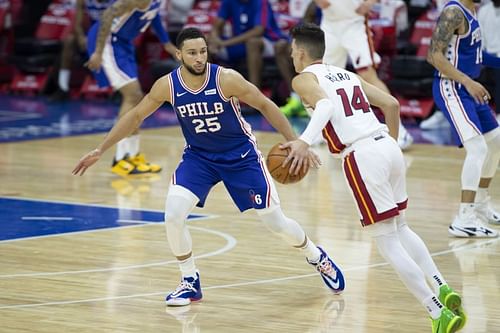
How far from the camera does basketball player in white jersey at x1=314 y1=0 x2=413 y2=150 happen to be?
42.7 feet

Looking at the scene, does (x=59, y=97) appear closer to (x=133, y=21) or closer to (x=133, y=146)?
(x=133, y=146)

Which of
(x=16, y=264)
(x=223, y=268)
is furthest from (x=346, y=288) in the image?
(x=16, y=264)

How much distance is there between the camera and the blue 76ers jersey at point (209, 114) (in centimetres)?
697

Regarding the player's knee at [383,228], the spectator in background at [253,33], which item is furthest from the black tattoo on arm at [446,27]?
the spectator in background at [253,33]

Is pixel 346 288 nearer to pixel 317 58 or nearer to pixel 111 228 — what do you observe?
pixel 317 58

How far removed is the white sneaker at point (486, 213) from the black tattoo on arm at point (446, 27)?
135 cm

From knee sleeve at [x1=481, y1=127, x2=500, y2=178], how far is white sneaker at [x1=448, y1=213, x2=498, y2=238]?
508 mm

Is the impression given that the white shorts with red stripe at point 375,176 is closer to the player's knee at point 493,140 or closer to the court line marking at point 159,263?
the court line marking at point 159,263

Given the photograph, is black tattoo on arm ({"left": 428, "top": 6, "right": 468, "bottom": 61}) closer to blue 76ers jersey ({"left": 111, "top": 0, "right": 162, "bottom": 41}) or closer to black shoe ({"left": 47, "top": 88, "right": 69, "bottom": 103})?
blue 76ers jersey ({"left": 111, "top": 0, "right": 162, "bottom": 41})

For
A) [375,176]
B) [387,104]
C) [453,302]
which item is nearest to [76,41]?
[387,104]

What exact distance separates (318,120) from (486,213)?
12.0 feet

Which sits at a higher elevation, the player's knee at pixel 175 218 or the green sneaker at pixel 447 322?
the player's knee at pixel 175 218

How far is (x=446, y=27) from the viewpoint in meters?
8.84

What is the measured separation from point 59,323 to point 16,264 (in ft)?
5.45
